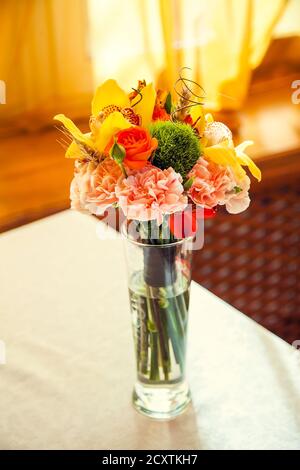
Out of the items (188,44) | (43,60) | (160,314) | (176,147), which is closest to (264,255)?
(188,44)

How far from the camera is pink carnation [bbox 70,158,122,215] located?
749 millimetres

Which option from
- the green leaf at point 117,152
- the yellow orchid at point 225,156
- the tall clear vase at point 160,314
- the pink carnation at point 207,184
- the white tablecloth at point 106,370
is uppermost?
the green leaf at point 117,152

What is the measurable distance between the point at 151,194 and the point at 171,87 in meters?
1.87

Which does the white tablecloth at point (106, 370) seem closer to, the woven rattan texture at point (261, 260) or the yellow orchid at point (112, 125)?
the yellow orchid at point (112, 125)

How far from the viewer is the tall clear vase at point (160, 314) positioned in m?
0.83

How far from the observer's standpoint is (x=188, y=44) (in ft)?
8.30

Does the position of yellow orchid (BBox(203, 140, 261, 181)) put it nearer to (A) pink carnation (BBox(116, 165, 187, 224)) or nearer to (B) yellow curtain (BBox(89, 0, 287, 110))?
(A) pink carnation (BBox(116, 165, 187, 224))

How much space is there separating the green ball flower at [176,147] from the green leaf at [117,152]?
0.15ft

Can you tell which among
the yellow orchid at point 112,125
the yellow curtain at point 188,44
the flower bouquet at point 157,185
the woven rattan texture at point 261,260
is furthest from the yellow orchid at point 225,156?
the yellow curtain at point 188,44

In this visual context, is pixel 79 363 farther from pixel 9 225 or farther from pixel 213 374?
pixel 9 225

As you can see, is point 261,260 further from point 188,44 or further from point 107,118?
point 107,118

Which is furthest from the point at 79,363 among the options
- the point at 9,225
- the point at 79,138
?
the point at 9,225

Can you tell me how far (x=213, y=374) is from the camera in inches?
39.1

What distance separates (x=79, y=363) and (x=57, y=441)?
17 centimetres
